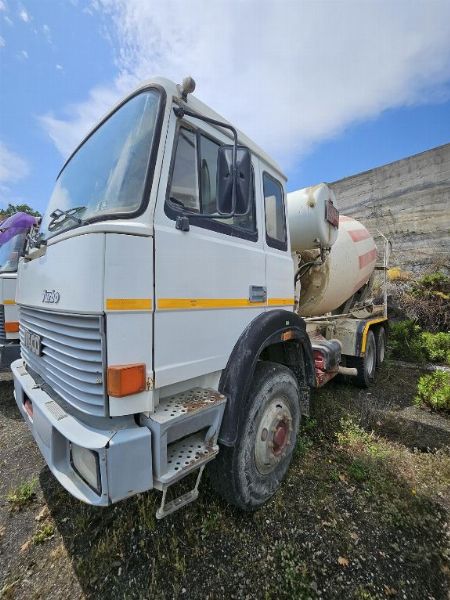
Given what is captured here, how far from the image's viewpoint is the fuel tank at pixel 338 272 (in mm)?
4270

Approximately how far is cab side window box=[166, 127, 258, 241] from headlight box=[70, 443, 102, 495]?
1329mm

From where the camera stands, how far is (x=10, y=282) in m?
4.27

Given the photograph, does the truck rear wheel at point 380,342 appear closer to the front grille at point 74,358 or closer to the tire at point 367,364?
the tire at point 367,364

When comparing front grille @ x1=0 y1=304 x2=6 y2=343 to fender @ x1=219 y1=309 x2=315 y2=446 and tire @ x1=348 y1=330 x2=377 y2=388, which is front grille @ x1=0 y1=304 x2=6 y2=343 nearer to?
fender @ x1=219 y1=309 x2=315 y2=446

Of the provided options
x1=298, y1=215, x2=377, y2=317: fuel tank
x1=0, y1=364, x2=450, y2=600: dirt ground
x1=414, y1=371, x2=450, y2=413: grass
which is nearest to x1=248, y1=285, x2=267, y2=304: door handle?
x1=0, y1=364, x2=450, y2=600: dirt ground

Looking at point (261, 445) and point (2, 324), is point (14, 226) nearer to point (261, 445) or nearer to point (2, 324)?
point (2, 324)

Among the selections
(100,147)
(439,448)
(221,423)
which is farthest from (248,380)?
(439,448)

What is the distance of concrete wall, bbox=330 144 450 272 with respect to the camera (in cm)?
841

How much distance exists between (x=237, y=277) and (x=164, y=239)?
70 centimetres

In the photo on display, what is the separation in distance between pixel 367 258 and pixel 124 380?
5205 millimetres

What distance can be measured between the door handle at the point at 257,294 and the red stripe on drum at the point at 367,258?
3414mm

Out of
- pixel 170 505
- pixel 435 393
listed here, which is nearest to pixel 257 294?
pixel 170 505

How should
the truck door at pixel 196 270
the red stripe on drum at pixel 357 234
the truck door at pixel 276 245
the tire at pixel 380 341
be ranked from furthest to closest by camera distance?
the tire at pixel 380 341
the red stripe on drum at pixel 357 234
the truck door at pixel 276 245
the truck door at pixel 196 270

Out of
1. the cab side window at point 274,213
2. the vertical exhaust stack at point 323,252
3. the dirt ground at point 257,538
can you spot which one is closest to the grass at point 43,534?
the dirt ground at point 257,538
